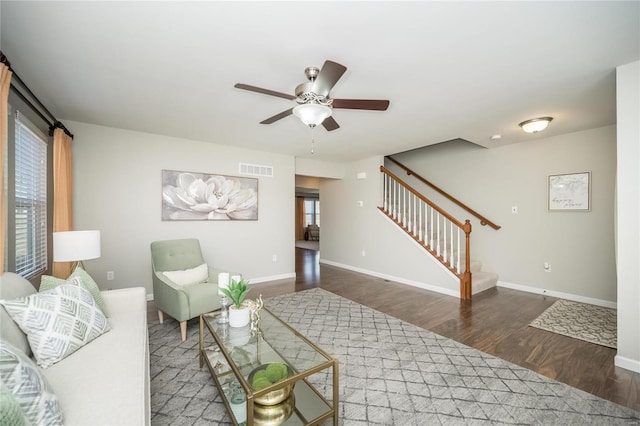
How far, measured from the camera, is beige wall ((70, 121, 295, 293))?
3398mm

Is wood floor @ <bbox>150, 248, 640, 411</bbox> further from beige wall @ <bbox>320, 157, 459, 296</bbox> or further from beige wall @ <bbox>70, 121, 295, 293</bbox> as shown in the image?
beige wall @ <bbox>70, 121, 295, 293</bbox>

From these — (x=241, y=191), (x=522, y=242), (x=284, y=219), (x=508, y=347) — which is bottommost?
(x=508, y=347)

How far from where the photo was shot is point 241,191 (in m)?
4.52

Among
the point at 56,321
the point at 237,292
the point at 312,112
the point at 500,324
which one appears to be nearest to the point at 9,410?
the point at 56,321

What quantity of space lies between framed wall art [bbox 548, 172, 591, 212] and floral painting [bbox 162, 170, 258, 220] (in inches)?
182

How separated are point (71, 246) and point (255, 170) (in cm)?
284

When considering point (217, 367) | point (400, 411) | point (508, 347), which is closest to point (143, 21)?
point (217, 367)

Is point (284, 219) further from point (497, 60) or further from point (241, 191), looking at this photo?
point (497, 60)

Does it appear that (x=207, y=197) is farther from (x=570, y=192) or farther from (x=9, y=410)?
(x=570, y=192)

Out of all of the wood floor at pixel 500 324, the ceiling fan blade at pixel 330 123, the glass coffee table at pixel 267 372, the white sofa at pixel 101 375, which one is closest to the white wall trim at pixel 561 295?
the wood floor at pixel 500 324

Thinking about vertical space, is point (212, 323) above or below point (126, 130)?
below

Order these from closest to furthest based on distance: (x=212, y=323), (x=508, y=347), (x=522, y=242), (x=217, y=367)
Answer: (x=217, y=367)
(x=212, y=323)
(x=508, y=347)
(x=522, y=242)

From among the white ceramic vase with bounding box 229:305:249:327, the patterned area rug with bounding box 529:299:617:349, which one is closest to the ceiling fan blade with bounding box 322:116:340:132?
the white ceramic vase with bounding box 229:305:249:327

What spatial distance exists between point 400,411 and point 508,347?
1.45 metres
